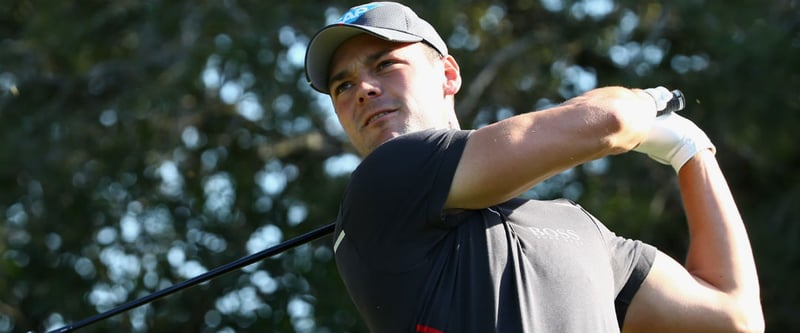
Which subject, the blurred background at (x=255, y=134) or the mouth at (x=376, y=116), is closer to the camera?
the mouth at (x=376, y=116)

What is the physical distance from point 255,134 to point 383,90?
7.10 m

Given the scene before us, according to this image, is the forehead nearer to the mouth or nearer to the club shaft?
the mouth

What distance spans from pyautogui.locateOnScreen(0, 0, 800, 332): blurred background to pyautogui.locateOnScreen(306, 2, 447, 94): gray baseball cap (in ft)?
18.2

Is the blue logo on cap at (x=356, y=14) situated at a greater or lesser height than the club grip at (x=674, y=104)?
greater

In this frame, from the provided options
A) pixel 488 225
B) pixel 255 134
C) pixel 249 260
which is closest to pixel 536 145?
pixel 488 225

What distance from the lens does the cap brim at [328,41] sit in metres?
2.81

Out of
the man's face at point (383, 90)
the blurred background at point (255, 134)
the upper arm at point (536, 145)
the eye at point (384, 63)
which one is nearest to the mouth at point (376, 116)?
the man's face at point (383, 90)

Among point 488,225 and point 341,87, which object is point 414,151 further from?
point 341,87

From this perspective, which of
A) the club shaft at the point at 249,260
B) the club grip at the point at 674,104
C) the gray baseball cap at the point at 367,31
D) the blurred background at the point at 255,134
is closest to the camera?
the club grip at the point at 674,104

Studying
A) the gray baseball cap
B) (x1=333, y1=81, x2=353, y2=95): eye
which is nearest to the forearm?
the gray baseball cap

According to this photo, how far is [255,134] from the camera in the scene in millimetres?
9859

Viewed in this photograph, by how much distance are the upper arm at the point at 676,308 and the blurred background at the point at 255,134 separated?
5.71 meters

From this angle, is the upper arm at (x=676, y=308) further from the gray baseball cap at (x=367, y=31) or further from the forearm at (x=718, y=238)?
the gray baseball cap at (x=367, y=31)

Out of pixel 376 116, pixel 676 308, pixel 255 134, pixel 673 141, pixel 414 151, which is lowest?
pixel 676 308
